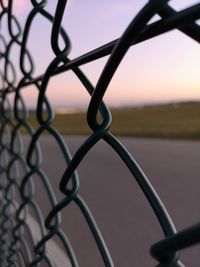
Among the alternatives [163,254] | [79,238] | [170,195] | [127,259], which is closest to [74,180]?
[163,254]

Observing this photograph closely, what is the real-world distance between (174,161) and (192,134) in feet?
10.0

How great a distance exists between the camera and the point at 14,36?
3.47 ft

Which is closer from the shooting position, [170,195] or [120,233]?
[120,233]

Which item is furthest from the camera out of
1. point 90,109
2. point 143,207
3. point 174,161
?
point 174,161

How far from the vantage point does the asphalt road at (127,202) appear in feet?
7.35

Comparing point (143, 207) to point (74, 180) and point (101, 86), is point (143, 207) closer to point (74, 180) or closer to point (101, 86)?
point (74, 180)

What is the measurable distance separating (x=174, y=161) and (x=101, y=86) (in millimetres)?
4690

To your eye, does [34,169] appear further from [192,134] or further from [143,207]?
[192,134]

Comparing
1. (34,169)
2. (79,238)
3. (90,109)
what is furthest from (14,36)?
(79,238)

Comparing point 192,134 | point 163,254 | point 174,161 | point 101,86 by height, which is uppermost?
point 192,134

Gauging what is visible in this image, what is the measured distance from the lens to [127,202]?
3.26 metres

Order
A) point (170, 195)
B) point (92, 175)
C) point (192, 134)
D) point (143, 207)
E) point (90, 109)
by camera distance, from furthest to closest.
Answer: point (192, 134), point (92, 175), point (170, 195), point (143, 207), point (90, 109)

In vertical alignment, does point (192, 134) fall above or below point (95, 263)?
above

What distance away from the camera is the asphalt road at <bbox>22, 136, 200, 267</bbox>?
7.35 ft
